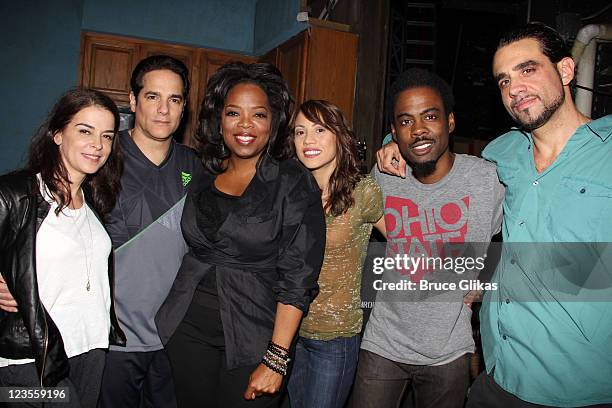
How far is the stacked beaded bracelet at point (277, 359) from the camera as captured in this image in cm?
161

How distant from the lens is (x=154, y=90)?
2076 mm

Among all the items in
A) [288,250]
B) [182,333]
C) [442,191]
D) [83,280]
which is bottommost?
[182,333]

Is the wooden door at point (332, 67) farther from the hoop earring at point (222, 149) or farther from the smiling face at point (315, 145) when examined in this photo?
the hoop earring at point (222, 149)

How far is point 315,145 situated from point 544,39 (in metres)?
0.94

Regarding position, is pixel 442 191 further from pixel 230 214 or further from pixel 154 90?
pixel 154 90

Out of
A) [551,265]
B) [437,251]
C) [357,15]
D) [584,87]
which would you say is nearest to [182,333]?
[437,251]

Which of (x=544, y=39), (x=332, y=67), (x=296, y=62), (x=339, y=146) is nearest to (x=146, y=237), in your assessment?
(x=339, y=146)

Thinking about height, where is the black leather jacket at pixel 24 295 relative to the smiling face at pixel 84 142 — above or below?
below

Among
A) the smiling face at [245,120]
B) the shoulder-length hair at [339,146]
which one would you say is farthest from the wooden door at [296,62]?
the smiling face at [245,120]

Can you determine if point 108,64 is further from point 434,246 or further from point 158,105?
point 434,246

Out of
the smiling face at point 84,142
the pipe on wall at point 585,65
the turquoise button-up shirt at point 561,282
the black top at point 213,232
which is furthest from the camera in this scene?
the pipe on wall at point 585,65

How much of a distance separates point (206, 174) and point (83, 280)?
0.60 meters

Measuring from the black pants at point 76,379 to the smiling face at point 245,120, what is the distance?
95 cm

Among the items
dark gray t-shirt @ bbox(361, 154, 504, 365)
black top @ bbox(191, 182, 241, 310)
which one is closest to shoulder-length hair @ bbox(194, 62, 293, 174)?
black top @ bbox(191, 182, 241, 310)
